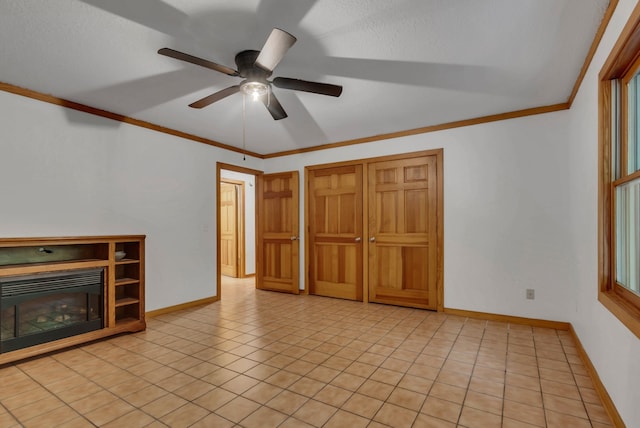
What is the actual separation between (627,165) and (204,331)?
3766mm

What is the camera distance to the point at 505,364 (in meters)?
2.58

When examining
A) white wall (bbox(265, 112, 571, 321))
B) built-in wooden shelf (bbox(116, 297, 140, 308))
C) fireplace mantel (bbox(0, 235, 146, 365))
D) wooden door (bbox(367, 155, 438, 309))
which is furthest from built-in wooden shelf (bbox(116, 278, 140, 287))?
white wall (bbox(265, 112, 571, 321))

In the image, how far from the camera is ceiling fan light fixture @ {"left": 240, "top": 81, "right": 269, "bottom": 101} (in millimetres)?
2322

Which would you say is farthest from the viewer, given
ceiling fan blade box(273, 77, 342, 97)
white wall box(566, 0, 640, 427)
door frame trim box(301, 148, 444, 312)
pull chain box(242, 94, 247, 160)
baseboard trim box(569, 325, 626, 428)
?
door frame trim box(301, 148, 444, 312)

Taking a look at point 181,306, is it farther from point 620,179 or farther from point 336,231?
point 620,179

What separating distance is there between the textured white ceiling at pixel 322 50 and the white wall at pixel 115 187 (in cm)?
29

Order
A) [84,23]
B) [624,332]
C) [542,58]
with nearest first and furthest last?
[624,332] < [84,23] < [542,58]

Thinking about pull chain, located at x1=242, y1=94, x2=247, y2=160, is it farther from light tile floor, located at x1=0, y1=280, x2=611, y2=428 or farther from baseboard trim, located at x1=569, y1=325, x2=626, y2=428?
baseboard trim, located at x1=569, y1=325, x2=626, y2=428

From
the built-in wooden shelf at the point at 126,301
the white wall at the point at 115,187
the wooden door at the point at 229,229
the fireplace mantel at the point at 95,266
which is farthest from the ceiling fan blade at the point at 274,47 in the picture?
the wooden door at the point at 229,229

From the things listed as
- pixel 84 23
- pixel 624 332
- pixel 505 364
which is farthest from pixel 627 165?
pixel 84 23

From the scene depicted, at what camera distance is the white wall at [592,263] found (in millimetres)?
1628

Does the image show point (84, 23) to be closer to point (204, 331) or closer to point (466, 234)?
point (204, 331)

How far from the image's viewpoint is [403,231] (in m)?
4.32

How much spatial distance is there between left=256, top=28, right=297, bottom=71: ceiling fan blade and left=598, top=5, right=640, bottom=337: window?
1708 millimetres
